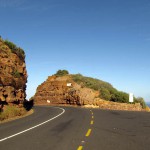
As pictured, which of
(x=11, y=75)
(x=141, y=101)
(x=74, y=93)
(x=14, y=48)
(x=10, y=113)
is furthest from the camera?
(x=74, y=93)

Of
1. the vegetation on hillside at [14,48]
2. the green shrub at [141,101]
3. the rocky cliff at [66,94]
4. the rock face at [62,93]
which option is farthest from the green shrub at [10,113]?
the green shrub at [141,101]

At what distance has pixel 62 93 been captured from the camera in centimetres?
6269

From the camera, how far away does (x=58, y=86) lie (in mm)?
65625

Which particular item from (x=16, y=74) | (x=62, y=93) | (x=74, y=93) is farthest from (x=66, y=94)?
(x=16, y=74)

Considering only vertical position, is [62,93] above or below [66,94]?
above

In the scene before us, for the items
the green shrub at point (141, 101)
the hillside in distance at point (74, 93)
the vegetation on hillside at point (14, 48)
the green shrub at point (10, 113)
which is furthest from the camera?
the hillside in distance at point (74, 93)

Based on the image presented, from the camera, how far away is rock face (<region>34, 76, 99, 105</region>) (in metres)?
55.8

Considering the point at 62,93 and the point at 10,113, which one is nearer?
the point at 10,113

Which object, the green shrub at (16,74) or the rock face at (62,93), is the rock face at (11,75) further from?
the rock face at (62,93)

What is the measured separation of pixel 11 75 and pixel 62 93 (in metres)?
30.5

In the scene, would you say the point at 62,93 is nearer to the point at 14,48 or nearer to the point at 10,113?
the point at 14,48

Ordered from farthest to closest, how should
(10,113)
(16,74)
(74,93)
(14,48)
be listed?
(74,93)
(14,48)
(16,74)
(10,113)

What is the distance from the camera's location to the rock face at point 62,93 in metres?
55.8

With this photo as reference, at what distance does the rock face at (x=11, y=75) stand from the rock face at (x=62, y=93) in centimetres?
2016
